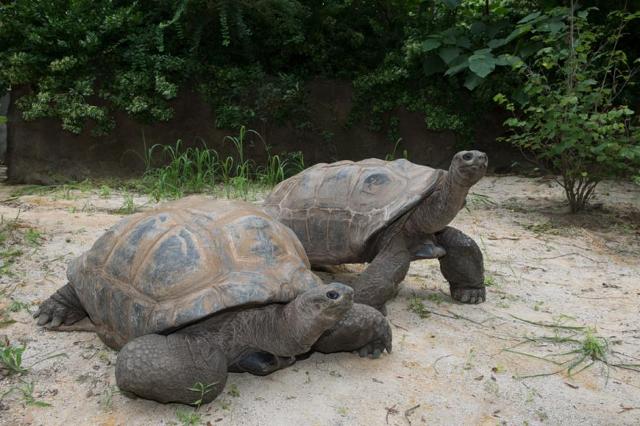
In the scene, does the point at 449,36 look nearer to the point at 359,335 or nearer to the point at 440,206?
the point at 440,206

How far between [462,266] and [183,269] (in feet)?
6.01

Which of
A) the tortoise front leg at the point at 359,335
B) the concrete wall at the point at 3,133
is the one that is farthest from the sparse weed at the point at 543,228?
the concrete wall at the point at 3,133

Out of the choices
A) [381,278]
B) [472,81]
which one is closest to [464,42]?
[472,81]

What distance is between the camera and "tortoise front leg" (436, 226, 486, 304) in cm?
347

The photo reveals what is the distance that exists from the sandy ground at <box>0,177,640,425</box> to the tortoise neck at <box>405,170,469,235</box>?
507 mm

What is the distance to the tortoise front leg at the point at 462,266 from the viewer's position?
3469mm

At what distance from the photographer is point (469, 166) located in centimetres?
307

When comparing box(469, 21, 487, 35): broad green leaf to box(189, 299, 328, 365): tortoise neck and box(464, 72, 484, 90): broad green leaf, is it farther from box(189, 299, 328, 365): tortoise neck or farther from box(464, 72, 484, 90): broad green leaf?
box(189, 299, 328, 365): tortoise neck

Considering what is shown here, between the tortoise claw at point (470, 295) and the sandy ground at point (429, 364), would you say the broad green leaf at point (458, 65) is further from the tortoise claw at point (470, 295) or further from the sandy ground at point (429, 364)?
the tortoise claw at point (470, 295)

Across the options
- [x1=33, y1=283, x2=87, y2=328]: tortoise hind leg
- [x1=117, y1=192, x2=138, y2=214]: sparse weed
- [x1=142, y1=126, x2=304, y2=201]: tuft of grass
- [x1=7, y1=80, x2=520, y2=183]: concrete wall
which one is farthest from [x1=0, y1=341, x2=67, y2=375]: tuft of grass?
[x1=7, y1=80, x2=520, y2=183]: concrete wall

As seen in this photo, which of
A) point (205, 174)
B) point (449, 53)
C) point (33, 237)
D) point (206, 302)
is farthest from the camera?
point (449, 53)

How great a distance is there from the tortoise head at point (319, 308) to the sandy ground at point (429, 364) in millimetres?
339

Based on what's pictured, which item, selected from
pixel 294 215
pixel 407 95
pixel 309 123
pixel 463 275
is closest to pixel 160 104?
pixel 309 123

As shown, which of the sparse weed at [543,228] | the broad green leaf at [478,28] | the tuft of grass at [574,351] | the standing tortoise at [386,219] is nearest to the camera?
the tuft of grass at [574,351]
